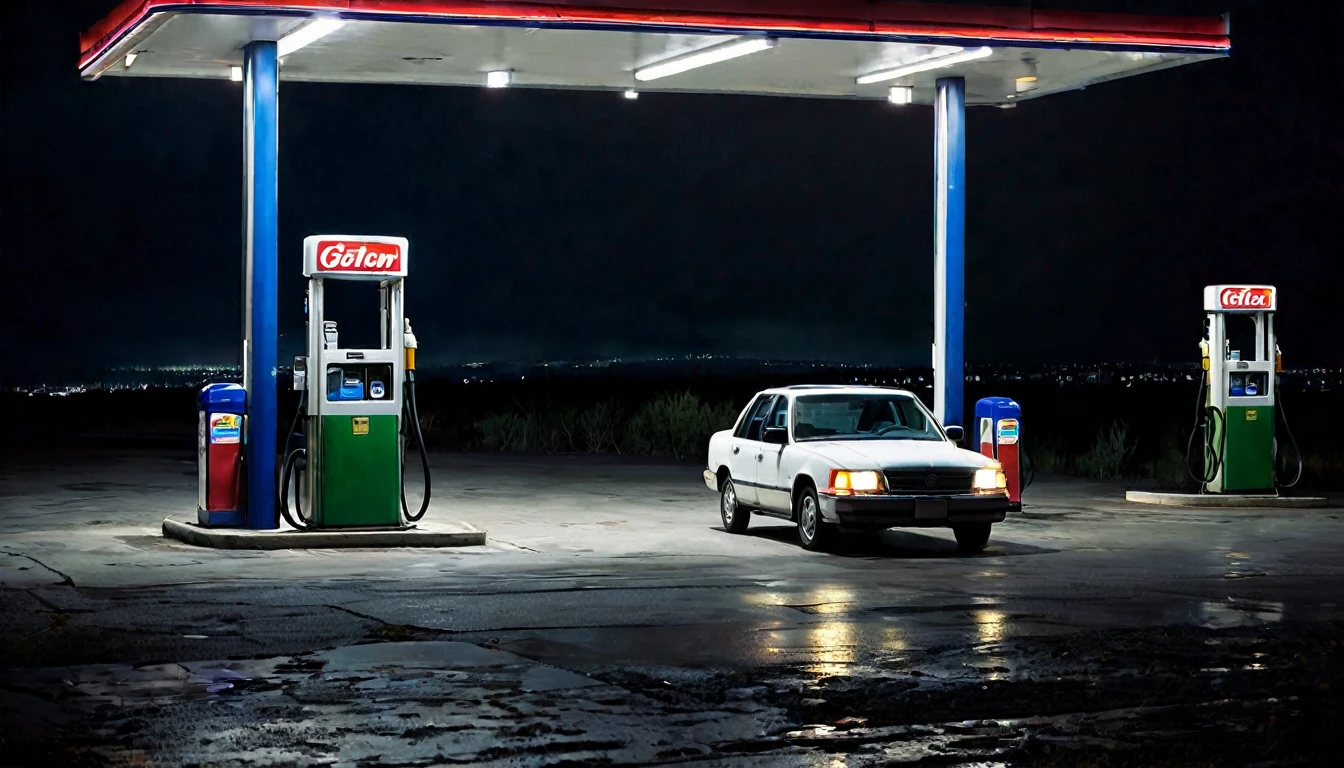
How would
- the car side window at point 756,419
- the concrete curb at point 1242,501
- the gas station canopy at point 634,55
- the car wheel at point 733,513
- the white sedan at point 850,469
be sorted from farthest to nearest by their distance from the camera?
1. the concrete curb at point 1242,501
2. the car wheel at point 733,513
3. the car side window at point 756,419
4. the gas station canopy at point 634,55
5. the white sedan at point 850,469

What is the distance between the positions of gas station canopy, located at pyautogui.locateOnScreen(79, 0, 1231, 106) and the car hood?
4.70 meters

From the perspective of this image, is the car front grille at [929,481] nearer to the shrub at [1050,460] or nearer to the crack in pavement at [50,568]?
the crack in pavement at [50,568]

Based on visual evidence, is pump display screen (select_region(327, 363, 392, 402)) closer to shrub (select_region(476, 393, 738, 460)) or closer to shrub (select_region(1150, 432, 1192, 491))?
shrub (select_region(1150, 432, 1192, 491))

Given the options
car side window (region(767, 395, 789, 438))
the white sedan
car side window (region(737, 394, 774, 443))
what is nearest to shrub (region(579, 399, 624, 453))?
car side window (region(737, 394, 774, 443))

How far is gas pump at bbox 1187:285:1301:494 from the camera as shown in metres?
24.3

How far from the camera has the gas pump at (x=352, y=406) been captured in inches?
706

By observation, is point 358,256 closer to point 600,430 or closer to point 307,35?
point 307,35

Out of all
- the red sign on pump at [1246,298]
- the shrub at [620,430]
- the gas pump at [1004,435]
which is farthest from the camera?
the shrub at [620,430]

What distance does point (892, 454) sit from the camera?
17.7m

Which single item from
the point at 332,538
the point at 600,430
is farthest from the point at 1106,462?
the point at 332,538

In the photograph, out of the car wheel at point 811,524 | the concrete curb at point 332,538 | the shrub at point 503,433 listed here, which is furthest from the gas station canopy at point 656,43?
the shrub at point 503,433

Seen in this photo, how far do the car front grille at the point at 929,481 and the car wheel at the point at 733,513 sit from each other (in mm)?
2793

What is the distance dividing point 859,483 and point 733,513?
287cm

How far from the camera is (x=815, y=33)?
19812 millimetres
